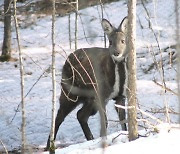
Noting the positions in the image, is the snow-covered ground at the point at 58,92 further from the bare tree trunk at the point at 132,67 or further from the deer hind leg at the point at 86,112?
the deer hind leg at the point at 86,112

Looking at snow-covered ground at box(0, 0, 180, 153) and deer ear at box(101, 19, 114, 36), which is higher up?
deer ear at box(101, 19, 114, 36)

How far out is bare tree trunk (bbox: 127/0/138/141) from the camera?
5168 millimetres

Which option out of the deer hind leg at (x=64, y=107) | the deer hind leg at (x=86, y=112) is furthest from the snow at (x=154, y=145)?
the deer hind leg at (x=64, y=107)

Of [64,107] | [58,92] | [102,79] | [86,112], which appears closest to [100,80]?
[102,79]

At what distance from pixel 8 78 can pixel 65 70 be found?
6.01 meters

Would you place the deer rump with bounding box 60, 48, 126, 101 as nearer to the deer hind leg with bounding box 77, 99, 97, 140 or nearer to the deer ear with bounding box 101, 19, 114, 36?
the deer hind leg with bounding box 77, 99, 97, 140

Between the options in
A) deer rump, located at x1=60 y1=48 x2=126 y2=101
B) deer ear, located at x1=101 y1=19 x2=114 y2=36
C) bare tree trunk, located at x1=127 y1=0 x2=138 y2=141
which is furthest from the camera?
deer ear, located at x1=101 y1=19 x2=114 y2=36

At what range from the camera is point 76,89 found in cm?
827

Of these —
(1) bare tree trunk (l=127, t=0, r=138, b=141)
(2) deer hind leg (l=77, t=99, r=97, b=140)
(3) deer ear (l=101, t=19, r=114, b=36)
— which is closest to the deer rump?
(2) deer hind leg (l=77, t=99, r=97, b=140)

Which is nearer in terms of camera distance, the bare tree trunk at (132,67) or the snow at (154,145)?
the snow at (154,145)

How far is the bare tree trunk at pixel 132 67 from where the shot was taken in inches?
203

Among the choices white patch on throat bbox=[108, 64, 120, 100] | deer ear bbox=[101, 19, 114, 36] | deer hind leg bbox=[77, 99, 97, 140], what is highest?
deer ear bbox=[101, 19, 114, 36]

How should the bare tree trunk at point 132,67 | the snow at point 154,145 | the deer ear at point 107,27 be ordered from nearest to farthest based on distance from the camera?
1. the snow at point 154,145
2. the bare tree trunk at point 132,67
3. the deer ear at point 107,27

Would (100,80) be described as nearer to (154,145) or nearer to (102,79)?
(102,79)
